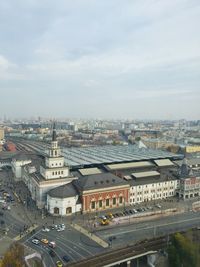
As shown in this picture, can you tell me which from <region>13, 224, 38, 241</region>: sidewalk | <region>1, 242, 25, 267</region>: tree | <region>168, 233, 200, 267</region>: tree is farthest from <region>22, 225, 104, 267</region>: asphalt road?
<region>168, 233, 200, 267</region>: tree

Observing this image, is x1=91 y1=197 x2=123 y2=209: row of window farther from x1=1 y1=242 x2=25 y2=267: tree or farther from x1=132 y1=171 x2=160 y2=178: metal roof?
x1=1 y1=242 x2=25 y2=267: tree

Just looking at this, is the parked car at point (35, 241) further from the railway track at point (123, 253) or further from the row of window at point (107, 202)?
the row of window at point (107, 202)

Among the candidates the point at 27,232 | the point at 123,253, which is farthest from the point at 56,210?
the point at 123,253

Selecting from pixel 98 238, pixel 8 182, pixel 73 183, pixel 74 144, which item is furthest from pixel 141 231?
pixel 74 144

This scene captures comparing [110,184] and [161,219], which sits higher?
[110,184]

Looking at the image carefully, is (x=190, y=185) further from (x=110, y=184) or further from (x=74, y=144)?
(x=74, y=144)
